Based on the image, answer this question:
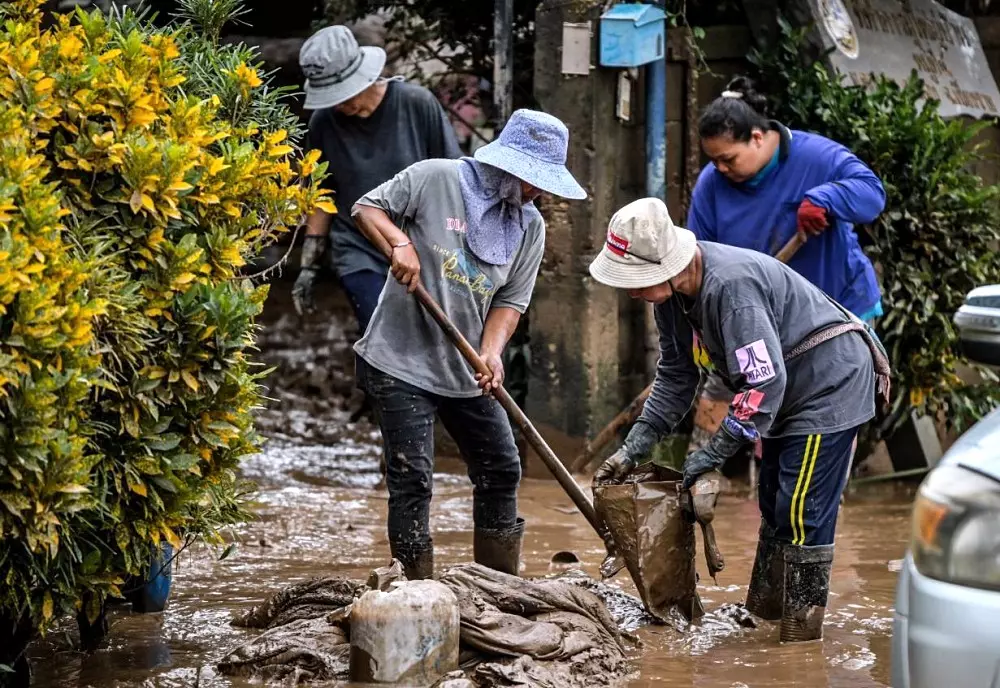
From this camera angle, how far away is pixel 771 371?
15.4 feet

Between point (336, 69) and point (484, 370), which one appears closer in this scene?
point (484, 370)

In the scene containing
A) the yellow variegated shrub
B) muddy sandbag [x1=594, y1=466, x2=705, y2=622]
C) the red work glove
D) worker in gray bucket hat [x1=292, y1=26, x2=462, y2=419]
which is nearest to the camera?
the yellow variegated shrub

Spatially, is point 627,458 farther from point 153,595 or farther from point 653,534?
point 153,595

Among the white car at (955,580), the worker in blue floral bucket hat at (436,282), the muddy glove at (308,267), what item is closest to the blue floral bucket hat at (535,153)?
the worker in blue floral bucket hat at (436,282)

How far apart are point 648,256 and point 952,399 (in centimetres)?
386

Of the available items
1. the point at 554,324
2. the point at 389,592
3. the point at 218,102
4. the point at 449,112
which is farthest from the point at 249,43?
the point at 389,592

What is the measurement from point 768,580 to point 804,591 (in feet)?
1.17

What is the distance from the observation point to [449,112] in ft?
30.8

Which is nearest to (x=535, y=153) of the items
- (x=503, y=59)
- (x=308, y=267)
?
(x=308, y=267)

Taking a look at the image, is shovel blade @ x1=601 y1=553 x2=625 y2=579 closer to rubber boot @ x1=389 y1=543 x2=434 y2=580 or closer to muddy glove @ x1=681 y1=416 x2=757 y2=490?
muddy glove @ x1=681 y1=416 x2=757 y2=490

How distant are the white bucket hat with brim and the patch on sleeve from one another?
1.54 feet

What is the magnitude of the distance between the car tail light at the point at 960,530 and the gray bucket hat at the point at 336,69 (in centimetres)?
436

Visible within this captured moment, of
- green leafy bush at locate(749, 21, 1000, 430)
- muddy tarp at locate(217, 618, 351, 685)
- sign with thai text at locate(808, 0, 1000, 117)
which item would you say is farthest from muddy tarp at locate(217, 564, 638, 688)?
sign with thai text at locate(808, 0, 1000, 117)

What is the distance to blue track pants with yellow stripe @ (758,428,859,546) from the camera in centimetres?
502
